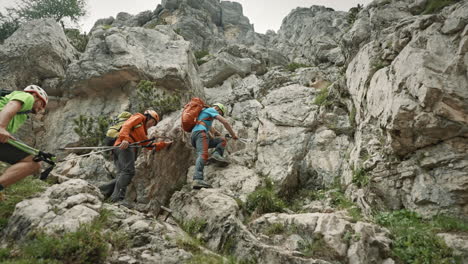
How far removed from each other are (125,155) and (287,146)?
6.68 metres

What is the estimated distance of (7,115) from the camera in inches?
199

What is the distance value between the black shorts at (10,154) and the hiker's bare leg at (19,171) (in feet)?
0.30

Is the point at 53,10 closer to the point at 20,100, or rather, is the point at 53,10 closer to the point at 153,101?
the point at 153,101

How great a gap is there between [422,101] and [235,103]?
12.0 meters

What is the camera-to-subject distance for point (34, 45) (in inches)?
642

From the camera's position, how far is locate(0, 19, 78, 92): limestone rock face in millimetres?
15727

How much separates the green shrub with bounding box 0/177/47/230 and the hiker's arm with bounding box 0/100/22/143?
1917mm

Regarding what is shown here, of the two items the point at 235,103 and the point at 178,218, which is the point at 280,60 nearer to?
the point at 235,103

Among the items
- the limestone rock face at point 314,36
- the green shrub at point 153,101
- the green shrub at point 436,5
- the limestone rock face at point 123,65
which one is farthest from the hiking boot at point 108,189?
the limestone rock face at point 314,36

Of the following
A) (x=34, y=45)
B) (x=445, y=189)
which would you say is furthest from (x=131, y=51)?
(x=445, y=189)

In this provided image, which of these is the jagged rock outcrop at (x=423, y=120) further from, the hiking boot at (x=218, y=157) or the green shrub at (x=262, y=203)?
the hiking boot at (x=218, y=157)

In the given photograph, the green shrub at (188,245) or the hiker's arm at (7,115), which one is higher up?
the hiker's arm at (7,115)

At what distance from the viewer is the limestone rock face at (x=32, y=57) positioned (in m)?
15.7

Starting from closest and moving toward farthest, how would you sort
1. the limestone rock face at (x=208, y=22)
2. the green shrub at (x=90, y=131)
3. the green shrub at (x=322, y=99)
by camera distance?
1. the green shrub at (x=90, y=131)
2. the green shrub at (x=322, y=99)
3. the limestone rock face at (x=208, y=22)
